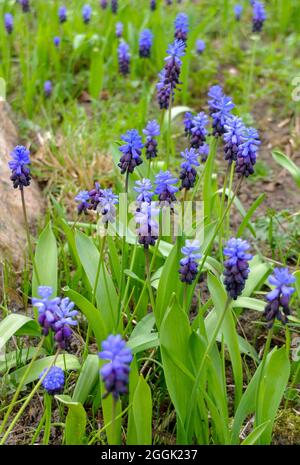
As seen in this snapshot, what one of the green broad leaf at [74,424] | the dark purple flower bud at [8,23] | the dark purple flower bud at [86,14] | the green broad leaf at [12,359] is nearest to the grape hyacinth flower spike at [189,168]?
the green broad leaf at [12,359]

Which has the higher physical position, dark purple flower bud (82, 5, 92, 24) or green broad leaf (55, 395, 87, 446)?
dark purple flower bud (82, 5, 92, 24)

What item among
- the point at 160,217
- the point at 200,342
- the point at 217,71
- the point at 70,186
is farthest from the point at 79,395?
the point at 217,71

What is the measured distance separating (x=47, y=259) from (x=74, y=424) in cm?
106

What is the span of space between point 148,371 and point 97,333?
1.29 feet

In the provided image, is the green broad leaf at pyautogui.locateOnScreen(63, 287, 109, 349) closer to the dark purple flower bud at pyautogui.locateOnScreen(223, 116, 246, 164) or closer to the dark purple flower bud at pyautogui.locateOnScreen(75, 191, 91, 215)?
the dark purple flower bud at pyautogui.locateOnScreen(75, 191, 91, 215)

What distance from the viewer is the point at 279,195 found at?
213 inches

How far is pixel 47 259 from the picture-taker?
12.1 ft

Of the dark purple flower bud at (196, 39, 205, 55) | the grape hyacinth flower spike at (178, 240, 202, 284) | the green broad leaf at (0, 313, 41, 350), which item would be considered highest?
the dark purple flower bud at (196, 39, 205, 55)

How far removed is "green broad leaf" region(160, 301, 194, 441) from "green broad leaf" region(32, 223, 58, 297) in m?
0.90

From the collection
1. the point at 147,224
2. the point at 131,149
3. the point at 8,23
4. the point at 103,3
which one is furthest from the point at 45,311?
the point at 103,3

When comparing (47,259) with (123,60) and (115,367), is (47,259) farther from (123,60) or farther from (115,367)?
(123,60)

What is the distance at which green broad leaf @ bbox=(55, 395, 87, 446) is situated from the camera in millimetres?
2830

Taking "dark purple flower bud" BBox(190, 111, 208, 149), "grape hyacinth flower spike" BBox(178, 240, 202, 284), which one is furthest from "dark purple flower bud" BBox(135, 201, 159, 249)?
"dark purple flower bud" BBox(190, 111, 208, 149)

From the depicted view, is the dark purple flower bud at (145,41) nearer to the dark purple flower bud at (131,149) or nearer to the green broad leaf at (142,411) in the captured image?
the dark purple flower bud at (131,149)
